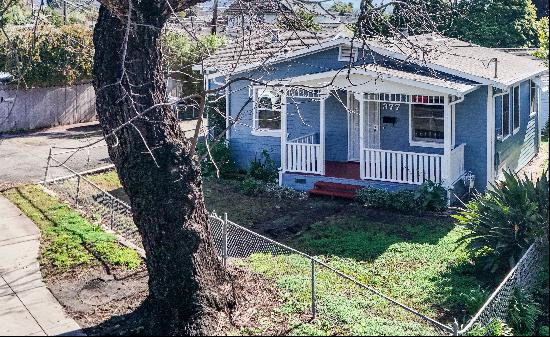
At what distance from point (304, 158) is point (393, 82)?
2.90 metres

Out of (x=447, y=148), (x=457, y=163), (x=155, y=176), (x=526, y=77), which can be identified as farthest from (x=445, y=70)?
(x=155, y=176)

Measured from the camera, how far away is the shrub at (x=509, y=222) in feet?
34.1

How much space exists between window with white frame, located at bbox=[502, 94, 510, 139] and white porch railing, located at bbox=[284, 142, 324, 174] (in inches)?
189

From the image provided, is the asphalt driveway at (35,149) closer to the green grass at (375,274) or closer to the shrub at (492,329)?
the green grass at (375,274)

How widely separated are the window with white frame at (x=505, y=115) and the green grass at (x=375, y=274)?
16.0ft

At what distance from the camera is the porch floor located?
Result: 16.5 m

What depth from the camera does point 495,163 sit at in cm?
1650

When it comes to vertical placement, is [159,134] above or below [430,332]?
above

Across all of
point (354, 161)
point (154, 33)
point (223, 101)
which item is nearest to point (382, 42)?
point (354, 161)

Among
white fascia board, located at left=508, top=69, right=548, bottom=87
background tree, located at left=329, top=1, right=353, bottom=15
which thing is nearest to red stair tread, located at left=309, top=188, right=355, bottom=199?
background tree, located at left=329, top=1, right=353, bottom=15

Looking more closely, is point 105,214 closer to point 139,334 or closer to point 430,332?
point 139,334

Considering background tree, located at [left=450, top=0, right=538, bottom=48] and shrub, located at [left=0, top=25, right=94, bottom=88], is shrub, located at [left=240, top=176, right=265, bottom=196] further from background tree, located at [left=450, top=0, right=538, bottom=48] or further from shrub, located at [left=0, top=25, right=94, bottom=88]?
background tree, located at [left=450, top=0, right=538, bottom=48]

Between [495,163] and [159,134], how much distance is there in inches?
407

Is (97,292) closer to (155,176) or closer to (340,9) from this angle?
(155,176)
